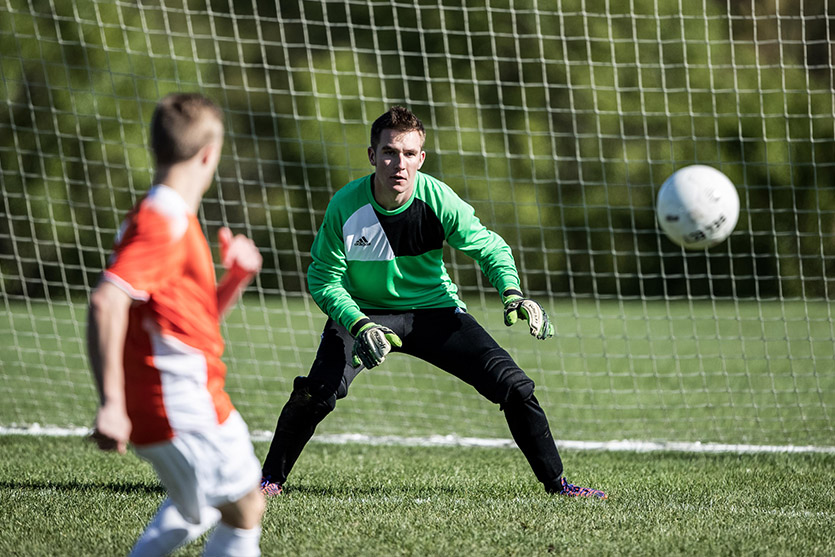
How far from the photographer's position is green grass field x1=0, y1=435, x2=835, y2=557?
12.6 feet

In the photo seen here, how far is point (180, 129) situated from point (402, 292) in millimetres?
2146

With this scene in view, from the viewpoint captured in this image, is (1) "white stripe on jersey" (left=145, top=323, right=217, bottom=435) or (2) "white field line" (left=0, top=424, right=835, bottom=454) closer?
(1) "white stripe on jersey" (left=145, top=323, right=217, bottom=435)

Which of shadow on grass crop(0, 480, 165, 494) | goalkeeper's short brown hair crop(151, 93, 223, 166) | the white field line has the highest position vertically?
goalkeeper's short brown hair crop(151, 93, 223, 166)

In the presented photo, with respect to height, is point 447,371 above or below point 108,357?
below

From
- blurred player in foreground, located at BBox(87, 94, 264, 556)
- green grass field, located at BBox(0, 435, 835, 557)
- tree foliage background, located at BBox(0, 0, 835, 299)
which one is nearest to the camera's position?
blurred player in foreground, located at BBox(87, 94, 264, 556)

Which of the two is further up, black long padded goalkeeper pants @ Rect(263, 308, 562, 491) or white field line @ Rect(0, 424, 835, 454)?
black long padded goalkeeper pants @ Rect(263, 308, 562, 491)

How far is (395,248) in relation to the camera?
4684mm

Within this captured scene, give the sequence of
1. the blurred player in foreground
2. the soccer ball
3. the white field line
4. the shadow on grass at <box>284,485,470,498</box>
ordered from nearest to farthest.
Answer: the blurred player in foreground
the shadow on grass at <box>284,485,470,498</box>
the soccer ball
the white field line

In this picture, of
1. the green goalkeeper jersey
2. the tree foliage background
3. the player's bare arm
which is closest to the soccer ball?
the green goalkeeper jersey

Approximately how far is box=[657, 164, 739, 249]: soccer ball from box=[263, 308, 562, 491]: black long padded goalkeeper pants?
4.73 feet

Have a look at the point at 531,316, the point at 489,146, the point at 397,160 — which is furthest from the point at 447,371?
the point at 489,146

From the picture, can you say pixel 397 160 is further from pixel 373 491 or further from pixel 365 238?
pixel 373 491

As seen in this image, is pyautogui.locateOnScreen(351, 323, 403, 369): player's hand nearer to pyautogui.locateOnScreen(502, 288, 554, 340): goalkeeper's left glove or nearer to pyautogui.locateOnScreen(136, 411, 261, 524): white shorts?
pyautogui.locateOnScreen(502, 288, 554, 340): goalkeeper's left glove

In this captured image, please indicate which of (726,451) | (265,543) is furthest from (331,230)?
(726,451)
